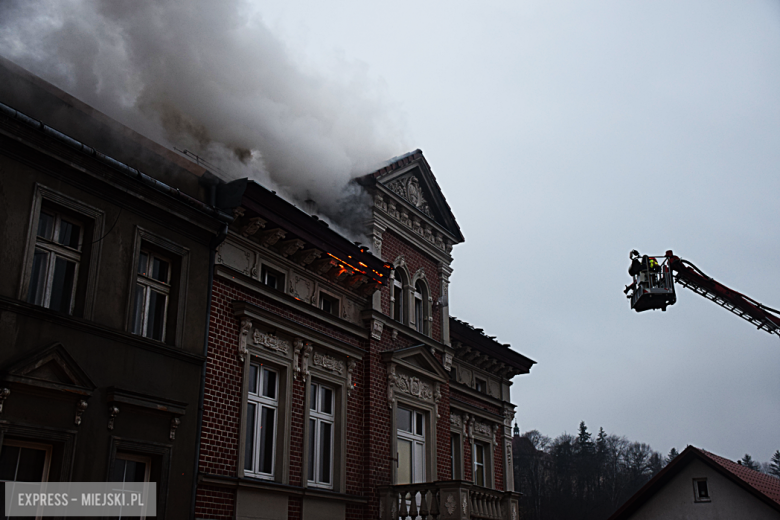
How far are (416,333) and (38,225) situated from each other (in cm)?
1094

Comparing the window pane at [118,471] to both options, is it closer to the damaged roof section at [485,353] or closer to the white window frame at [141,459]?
the white window frame at [141,459]

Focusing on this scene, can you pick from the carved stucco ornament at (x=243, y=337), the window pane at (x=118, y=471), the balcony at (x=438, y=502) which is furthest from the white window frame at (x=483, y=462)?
the window pane at (x=118, y=471)

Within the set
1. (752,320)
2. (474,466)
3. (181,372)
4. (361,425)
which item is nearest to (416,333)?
(361,425)

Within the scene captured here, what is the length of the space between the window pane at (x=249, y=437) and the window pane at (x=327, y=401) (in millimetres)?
2189

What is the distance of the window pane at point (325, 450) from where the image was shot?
16.1 metres

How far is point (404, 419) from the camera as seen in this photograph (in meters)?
18.8

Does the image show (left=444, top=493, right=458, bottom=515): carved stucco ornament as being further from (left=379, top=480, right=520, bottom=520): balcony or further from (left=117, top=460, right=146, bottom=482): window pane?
(left=117, top=460, right=146, bottom=482): window pane

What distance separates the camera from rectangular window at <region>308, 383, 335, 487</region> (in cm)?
1584

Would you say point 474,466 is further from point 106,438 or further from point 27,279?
point 27,279

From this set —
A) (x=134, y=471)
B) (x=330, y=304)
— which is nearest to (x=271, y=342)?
(x=330, y=304)

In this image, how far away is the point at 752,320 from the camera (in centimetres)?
2361

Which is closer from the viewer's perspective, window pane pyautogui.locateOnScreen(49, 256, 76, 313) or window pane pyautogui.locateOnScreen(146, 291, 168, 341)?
window pane pyautogui.locateOnScreen(49, 256, 76, 313)

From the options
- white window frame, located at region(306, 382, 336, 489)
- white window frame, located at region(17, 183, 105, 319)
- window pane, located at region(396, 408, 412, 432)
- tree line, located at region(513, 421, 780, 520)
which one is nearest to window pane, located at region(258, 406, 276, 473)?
white window frame, located at region(306, 382, 336, 489)

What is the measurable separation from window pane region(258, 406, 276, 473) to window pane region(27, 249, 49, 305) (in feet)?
17.6
